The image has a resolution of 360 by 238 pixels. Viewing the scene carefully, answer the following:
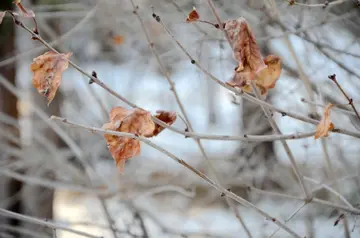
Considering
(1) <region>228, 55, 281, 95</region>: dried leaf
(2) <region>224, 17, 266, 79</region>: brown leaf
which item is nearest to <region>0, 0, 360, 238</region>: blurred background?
(1) <region>228, 55, 281, 95</region>: dried leaf

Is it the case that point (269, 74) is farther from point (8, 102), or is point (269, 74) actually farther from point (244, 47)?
point (8, 102)

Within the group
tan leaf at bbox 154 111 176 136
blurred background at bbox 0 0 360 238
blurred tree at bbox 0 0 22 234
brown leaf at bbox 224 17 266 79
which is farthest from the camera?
blurred tree at bbox 0 0 22 234

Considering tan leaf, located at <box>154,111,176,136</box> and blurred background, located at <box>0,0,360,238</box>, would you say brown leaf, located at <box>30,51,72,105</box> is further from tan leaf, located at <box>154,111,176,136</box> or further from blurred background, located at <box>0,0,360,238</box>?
blurred background, located at <box>0,0,360,238</box>

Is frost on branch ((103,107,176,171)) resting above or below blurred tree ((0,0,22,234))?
below

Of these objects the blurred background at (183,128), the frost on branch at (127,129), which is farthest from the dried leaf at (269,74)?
the frost on branch at (127,129)

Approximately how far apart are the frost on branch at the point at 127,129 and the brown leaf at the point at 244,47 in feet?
0.97

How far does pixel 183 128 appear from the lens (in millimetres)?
5559

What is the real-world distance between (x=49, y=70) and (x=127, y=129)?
270mm

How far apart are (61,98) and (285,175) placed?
2.63 meters

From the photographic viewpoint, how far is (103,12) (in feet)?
12.4

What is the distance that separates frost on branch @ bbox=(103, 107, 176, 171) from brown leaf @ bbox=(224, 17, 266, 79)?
0.30 m

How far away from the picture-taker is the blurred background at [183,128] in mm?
2654

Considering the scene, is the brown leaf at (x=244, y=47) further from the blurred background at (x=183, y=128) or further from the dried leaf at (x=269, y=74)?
the blurred background at (x=183, y=128)

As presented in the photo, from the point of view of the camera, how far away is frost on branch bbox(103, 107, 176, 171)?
1.45 meters
